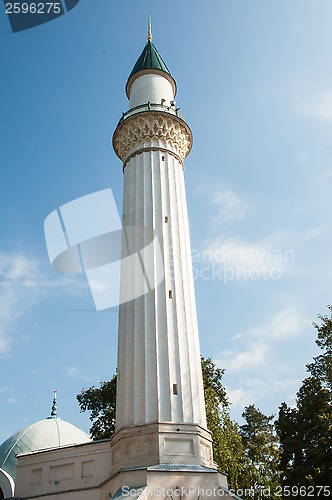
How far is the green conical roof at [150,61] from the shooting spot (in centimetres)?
2586

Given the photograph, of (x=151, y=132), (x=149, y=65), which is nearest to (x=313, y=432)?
(x=151, y=132)

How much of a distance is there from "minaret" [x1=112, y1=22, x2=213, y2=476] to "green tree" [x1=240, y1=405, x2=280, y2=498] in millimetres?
14087

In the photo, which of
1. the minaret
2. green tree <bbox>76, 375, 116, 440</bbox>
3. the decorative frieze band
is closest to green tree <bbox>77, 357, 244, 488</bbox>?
green tree <bbox>76, 375, 116, 440</bbox>

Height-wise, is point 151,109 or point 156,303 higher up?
point 151,109

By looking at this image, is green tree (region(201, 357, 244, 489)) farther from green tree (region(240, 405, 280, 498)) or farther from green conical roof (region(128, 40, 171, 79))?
green conical roof (region(128, 40, 171, 79))

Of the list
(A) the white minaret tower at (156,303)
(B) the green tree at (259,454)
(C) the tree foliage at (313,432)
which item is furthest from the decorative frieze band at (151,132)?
(B) the green tree at (259,454)

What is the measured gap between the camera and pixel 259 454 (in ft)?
110

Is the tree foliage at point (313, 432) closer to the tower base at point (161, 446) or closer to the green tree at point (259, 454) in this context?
the green tree at point (259, 454)

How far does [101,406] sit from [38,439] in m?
6.20

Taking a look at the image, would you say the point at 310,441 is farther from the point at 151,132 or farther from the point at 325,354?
the point at 151,132

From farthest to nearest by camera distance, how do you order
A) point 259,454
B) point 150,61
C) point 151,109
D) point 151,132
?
point 259,454 < point 150,61 < point 151,109 < point 151,132

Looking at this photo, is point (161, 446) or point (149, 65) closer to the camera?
point (161, 446)

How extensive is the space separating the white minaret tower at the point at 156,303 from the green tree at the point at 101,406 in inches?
428

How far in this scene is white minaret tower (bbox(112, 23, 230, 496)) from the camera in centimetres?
1576
